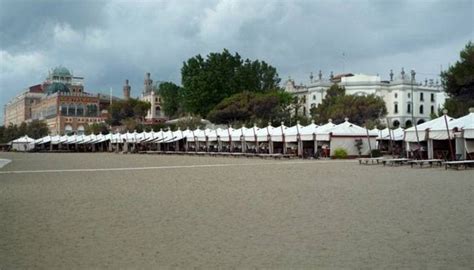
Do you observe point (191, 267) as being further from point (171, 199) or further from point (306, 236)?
point (171, 199)

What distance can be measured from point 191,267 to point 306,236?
216 centimetres

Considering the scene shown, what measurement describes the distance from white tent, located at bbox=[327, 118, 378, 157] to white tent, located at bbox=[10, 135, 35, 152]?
53969 millimetres

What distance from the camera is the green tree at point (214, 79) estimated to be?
68312 mm

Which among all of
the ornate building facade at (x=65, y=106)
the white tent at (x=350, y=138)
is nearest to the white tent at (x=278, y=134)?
the white tent at (x=350, y=138)

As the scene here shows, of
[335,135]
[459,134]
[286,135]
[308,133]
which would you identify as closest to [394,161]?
[459,134]

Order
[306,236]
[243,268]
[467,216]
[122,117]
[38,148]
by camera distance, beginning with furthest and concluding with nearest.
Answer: [122,117]
[38,148]
[467,216]
[306,236]
[243,268]

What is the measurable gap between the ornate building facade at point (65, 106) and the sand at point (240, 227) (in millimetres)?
103081

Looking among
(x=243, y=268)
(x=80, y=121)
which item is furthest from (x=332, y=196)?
(x=80, y=121)

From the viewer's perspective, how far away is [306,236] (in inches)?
289

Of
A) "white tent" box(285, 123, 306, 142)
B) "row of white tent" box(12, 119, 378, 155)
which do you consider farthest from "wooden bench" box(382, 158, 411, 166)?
"white tent" box(285, 123, 306, 142)

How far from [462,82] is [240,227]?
35.2 metres

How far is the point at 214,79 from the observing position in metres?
68.6

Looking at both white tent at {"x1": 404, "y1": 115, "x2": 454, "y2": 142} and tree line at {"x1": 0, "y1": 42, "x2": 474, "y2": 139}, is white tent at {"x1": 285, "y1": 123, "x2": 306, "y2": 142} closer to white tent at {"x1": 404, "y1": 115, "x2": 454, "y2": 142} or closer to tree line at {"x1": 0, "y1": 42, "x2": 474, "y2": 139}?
white tent at {"x1": 404, "y1": 115, "x2": 454, "y2": 142}

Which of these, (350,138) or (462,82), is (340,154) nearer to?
(350,138)
